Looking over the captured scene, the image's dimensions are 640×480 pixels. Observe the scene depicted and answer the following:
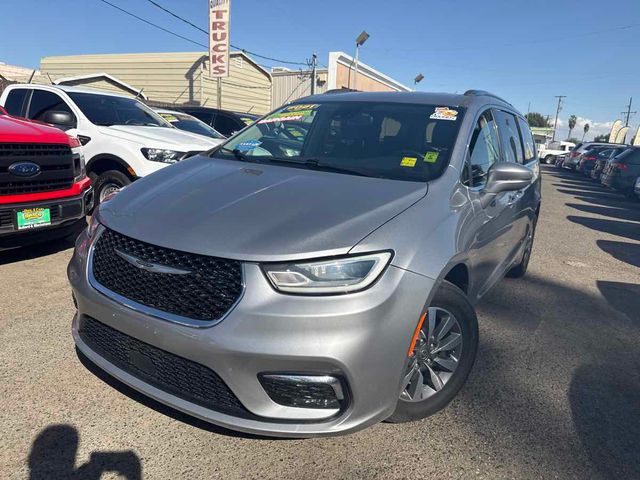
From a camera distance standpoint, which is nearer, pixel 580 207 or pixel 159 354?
pixel 159 354

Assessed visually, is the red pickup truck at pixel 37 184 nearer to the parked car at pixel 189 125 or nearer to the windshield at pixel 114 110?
the windshield at pixel 114 110

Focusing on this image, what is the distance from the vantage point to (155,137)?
6105mm

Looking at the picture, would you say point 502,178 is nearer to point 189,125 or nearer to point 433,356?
point 433,356

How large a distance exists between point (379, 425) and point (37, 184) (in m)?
3.68

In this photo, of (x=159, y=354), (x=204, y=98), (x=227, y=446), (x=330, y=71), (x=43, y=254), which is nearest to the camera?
(x=159, y=354)

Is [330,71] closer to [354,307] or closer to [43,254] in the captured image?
[43,254]

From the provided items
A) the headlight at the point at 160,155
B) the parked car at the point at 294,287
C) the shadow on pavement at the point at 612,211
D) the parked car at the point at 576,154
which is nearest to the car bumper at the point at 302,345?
the parked car at the point at 294,287

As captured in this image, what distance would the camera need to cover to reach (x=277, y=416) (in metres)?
1.92

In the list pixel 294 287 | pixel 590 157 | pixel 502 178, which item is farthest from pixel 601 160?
pixel 294 287

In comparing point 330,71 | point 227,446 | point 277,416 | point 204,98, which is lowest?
point 227,446

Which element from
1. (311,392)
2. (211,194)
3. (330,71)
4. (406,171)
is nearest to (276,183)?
(211,194)

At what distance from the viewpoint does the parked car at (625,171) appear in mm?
13625

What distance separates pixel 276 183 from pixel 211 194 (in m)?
0.37

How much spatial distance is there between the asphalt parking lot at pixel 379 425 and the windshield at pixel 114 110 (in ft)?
10.5
